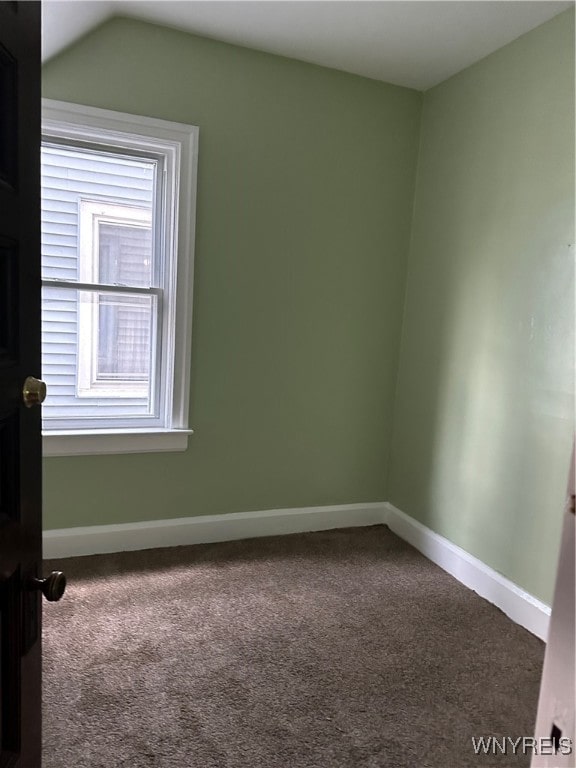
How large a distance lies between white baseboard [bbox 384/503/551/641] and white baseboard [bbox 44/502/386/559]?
0.69 ft

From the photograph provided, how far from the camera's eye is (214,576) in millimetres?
2365

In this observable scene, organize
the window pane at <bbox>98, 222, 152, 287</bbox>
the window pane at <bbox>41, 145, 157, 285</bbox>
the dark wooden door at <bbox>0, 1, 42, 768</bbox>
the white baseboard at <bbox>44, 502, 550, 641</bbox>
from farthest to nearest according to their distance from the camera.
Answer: the window pane at <bbox>98, 222, 152, 287</bbox> < the window pane at <bbox>41, 145, 157, 285</bbox> < the white baseboard at <bbox>44, 502, 550, 641</bbox> < the dark wooden door at <bbox>0, 1, 42, 768</bbox>

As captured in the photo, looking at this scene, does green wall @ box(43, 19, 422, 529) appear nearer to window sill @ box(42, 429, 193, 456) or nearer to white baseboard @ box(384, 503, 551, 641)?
window sill @ box(42, 429, 193, 456)

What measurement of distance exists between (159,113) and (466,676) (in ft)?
8.28

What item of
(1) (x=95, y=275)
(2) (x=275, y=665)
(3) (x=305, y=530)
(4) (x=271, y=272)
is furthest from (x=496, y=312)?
(1) (x=95, y=275)

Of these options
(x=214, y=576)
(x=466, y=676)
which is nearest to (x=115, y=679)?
(x=214, y=576)

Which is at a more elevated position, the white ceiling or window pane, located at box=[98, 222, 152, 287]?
the white ceiling

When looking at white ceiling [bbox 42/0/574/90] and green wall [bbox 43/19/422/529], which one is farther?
green wall [bbox 43/19/422/529]

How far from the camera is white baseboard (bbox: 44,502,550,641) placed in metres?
2.20

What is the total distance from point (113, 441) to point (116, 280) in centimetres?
74

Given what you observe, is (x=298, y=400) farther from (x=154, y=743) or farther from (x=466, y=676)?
(x=154, y=743)

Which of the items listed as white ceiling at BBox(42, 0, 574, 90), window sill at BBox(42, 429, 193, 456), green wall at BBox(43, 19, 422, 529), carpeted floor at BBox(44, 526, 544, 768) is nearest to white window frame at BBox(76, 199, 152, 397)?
window sill at BBox(42, 429, 193, 456)

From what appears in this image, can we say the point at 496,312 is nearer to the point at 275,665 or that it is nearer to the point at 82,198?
the point at 275,665

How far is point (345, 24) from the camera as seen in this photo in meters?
2.20
